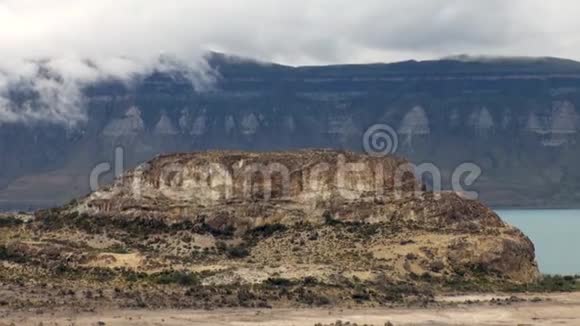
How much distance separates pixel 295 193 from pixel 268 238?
4.42 meters

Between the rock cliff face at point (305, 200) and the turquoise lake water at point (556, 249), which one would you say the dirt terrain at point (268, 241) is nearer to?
the rock cliff face at point (305, 200)

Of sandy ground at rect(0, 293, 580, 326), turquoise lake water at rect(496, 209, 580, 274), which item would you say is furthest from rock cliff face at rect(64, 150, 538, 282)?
turquoise lake water at rect(496, 209, 580, 274)

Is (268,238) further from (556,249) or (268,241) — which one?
(556,249)

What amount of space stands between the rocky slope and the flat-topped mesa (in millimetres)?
97

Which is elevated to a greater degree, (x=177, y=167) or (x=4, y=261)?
(x=177, y=167)

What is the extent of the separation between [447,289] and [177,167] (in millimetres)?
23645

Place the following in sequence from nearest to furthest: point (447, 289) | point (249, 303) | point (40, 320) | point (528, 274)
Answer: point (40, 320), point (249, 303), point (447, 289), point (528, 274)

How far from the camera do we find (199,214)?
9300 centimetres

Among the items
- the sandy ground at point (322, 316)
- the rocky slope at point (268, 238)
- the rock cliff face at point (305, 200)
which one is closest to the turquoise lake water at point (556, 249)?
the rock cliff face at point (305, 200)

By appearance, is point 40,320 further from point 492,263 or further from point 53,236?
point 492,263

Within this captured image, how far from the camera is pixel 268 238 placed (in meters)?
90.9

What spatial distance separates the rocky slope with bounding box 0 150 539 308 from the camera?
267 feet

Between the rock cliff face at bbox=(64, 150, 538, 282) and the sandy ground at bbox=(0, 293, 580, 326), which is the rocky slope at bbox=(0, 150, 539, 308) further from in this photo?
the sandy ground at bbox=(0, 293, 580, 326)

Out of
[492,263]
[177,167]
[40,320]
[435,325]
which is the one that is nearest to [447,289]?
[492,263]
